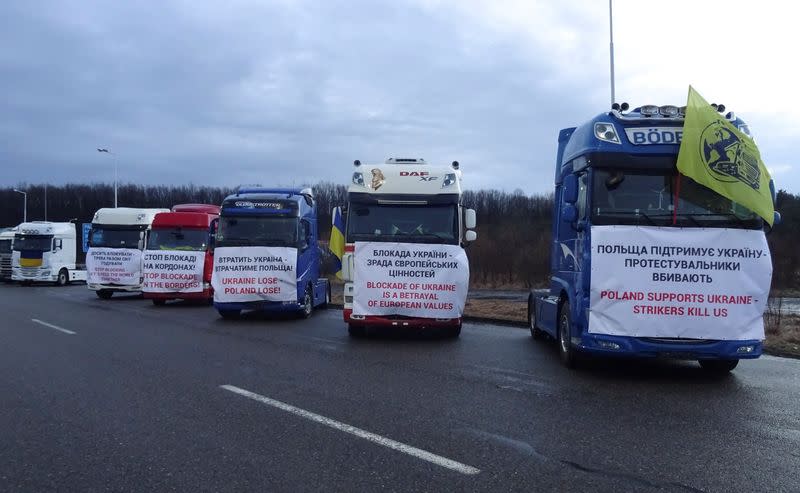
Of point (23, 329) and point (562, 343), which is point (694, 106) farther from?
point (23, 329)

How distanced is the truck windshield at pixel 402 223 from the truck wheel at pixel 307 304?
509 centimetres

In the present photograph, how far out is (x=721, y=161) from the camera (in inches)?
327

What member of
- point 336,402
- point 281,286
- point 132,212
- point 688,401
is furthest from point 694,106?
point 132,212

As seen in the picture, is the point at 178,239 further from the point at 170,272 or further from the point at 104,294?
the point at 104,294

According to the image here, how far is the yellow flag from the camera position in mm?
8273

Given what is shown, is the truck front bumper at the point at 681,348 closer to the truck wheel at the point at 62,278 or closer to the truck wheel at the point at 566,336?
the truck wheel at the point at 566,336

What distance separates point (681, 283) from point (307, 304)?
11.1 m

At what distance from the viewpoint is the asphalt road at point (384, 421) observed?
193 inches

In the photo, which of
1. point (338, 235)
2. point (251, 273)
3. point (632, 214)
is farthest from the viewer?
point (251, 273)

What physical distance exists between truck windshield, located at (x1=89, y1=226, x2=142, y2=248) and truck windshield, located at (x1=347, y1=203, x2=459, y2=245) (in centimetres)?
1520

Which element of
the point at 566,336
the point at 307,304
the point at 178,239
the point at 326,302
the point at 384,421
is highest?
the point at 178,239

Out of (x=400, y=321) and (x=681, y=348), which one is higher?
(x=681, y=348)

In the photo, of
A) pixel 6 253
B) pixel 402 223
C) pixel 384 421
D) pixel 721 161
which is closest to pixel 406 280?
pixel 402 223

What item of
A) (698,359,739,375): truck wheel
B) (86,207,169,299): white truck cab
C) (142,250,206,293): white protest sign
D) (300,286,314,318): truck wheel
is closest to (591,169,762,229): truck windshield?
(698,359,739,375): truck wheel
